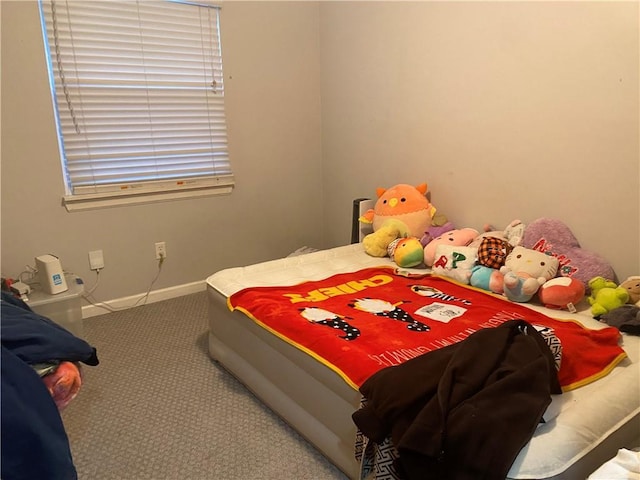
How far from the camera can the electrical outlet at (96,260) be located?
2.81m

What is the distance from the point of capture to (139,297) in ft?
9.93

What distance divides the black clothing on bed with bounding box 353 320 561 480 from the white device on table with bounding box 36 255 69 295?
1.80 meters

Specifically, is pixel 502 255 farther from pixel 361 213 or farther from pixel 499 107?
pixel 361 213

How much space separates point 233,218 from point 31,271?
1262 millimetres

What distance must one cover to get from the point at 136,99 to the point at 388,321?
81.0 inches

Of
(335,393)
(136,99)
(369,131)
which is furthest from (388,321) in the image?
(136,99)

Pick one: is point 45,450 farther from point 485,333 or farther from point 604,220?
point 604,220

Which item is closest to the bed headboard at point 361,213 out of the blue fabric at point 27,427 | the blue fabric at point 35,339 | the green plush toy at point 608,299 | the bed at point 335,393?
the bed at point 335,393

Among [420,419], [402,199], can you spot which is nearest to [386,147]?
[402,199]

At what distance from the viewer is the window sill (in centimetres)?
271

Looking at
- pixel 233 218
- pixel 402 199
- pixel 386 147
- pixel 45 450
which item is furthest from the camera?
pixel 233 218

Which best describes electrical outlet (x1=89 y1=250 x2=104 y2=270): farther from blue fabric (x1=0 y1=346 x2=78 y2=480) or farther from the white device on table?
blue fabric (x1=0 y1=346 x2=78 y2=480)

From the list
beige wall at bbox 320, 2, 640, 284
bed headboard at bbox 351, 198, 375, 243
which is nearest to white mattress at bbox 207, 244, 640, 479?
beige wall at bbox 320, 2, 640, 284

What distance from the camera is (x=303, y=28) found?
3.33 m
